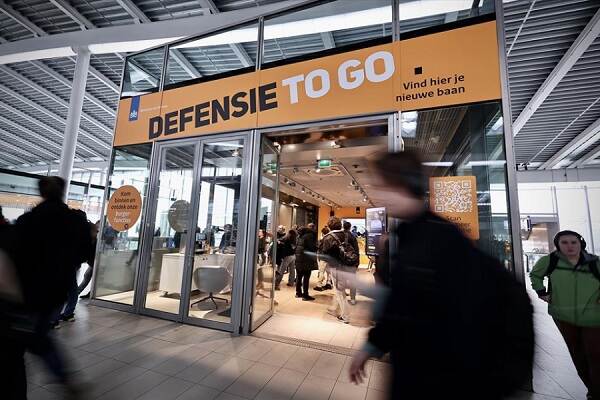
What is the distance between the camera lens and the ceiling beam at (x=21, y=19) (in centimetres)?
543

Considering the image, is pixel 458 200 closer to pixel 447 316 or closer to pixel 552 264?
pixel 552 264

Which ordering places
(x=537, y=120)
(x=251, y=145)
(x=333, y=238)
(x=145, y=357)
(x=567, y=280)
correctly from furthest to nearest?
(x=537, y=120)
(x=333, y=238)
(x=251, y=145)
(x=145, y=357)
(x=567, y=280)

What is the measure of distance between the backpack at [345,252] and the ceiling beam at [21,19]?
7651 millimetres

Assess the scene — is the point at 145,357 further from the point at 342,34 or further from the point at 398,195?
the point at 342,34

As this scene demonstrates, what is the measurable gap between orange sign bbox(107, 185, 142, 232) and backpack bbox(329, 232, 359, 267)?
328 cm

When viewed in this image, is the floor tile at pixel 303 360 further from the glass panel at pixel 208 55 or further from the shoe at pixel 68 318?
the glass panel at pixel 208 55

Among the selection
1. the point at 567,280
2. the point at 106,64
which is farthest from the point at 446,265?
the point at 106,64

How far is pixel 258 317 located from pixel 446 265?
3.59 m

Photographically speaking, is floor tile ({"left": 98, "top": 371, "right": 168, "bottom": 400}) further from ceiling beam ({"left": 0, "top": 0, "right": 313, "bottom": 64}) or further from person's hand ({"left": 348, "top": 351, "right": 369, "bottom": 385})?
ceiling beam ({"left": 0, "top": 0, "right": 313, "bottom": 64})

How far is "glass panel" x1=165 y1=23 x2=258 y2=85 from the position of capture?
4852 millimetres

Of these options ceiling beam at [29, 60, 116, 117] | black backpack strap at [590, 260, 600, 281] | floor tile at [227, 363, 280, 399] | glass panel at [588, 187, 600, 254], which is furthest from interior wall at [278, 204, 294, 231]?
glass panel at [588, 187, 600, 254]

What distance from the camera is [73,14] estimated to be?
17.6 feet

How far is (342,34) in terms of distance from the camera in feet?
17.2

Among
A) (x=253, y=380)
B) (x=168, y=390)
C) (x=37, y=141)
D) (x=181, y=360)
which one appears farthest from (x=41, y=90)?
(x=253, y=380)
